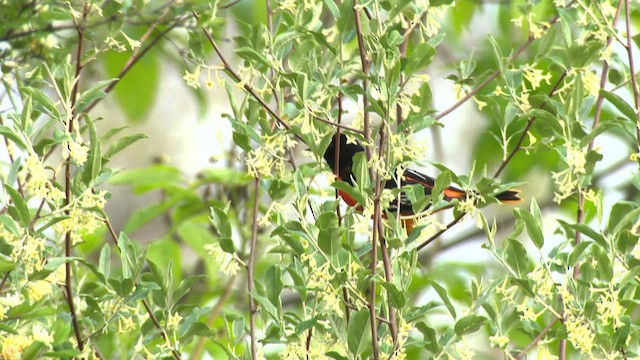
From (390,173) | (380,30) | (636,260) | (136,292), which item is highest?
(380,30)

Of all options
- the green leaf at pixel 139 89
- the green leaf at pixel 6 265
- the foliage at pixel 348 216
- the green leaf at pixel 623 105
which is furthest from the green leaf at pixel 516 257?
the green leaf at pixel 139 89

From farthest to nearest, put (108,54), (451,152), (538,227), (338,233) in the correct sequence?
(451,152)
(108,54)
(538,227)
(338,233)

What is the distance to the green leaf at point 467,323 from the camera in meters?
1.55

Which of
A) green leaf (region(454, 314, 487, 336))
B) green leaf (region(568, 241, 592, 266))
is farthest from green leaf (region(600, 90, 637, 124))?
green leaf (region(454, 314, 487, 336))

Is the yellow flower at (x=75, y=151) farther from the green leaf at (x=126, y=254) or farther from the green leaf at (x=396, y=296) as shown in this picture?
the green leaf at (x=396, y=296)

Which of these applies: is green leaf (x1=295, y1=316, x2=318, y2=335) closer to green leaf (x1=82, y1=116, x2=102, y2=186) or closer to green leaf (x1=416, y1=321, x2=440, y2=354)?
green leaf (x1=416, y1=321, x2=440, y2=354)

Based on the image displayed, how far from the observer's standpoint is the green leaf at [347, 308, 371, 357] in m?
1.55

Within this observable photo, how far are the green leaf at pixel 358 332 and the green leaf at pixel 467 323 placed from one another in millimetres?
141

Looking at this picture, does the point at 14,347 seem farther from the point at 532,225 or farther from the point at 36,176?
the point at 532,225

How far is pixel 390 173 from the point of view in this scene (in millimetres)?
1547

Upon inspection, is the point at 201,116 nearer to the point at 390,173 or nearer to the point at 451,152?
the point at 390,173

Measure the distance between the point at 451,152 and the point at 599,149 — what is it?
527 centimetres

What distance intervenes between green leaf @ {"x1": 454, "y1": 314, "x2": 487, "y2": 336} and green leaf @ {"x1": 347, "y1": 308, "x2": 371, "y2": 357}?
0.46 feet

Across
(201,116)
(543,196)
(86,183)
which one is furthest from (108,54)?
(543,196)
